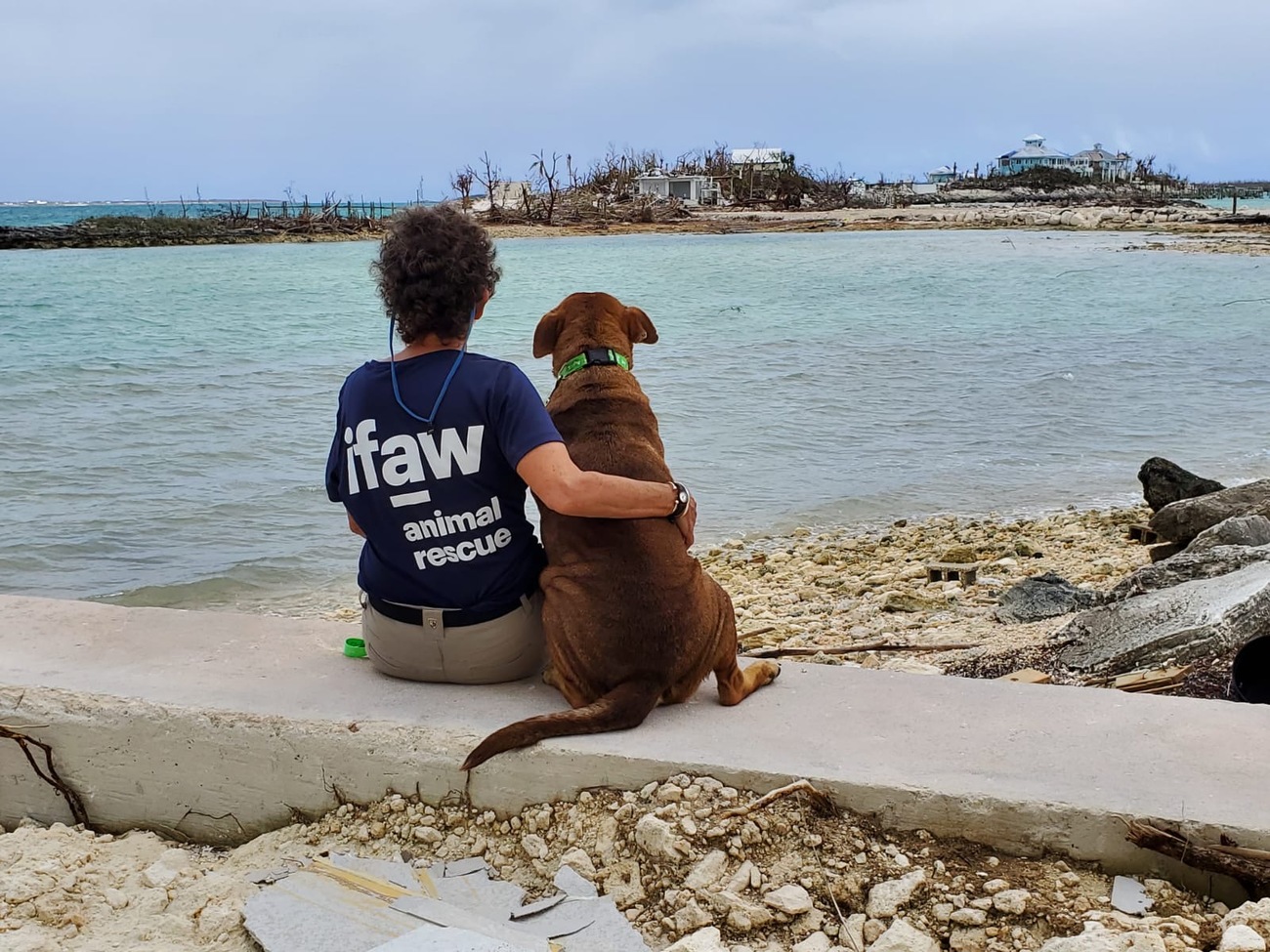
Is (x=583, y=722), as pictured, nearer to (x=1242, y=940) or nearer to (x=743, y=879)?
(x=743, y=879)

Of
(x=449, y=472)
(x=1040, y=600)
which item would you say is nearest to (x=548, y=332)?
(x=449, y=472)

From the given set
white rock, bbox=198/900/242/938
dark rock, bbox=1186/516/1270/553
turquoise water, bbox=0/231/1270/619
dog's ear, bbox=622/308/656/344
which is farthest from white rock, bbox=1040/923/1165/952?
turquoise water, bbox=0/231/1270/619

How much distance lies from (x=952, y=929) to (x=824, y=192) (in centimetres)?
8752

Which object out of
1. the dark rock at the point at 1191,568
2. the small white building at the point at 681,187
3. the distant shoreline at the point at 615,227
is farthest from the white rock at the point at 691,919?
the small white building at the point at 681,187

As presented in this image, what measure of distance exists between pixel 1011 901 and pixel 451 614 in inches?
70.1

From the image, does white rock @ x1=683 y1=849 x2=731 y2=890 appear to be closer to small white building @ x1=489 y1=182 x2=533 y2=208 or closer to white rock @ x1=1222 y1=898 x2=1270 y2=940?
white rock @ x1=1222 y1=898 x2=1270 y2=940

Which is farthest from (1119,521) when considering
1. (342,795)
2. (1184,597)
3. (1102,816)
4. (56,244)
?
(56,244)

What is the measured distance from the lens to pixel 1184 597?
474 cm

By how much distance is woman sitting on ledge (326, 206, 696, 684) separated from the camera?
3.28 metres

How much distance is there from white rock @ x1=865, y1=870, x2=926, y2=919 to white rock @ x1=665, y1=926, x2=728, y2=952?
368 millimetres

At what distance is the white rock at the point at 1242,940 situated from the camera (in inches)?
92.4

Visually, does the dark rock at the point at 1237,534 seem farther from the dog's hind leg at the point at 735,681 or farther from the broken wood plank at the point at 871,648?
the dog's hind leg at the point at 735,681

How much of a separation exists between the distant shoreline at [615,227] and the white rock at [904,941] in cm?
6158

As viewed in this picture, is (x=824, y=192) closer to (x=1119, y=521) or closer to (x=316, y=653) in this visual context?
(x=1119, y=521)
